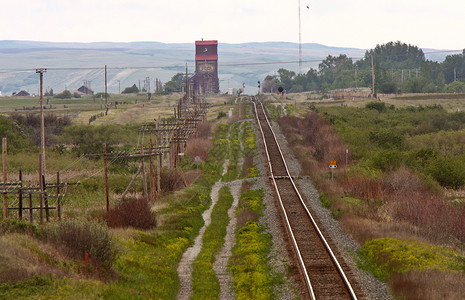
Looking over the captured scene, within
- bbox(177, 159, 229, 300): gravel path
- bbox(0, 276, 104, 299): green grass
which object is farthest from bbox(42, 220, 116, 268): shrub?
bbox(177, 159, 229, 300): gravel path

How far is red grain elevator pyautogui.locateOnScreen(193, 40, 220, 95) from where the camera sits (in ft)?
578

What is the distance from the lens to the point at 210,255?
24.5 metres

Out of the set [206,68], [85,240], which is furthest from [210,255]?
[206,68]

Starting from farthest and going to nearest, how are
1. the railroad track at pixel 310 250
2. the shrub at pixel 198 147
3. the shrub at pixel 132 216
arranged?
the shrub at pixel 198 147 → the shrub at pixel 132 216 → the railroad track at pixel 310 250

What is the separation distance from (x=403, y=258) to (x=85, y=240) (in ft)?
36.2

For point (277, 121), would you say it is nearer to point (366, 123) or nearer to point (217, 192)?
point (366, 123)

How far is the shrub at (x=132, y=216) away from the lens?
28047 mm

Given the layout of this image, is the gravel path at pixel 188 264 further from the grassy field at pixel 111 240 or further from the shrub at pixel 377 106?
the shrub at pixel 377 106

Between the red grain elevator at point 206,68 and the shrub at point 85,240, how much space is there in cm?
15416

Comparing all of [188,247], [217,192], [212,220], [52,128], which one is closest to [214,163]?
[217,192]

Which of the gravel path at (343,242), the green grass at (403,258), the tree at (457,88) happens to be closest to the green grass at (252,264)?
the gravel path at (343,242)

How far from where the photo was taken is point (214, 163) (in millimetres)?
55812

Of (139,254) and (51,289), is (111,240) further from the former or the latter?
(51,289)

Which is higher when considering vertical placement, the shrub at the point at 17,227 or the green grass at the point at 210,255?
the shrub at the point at 17,227
